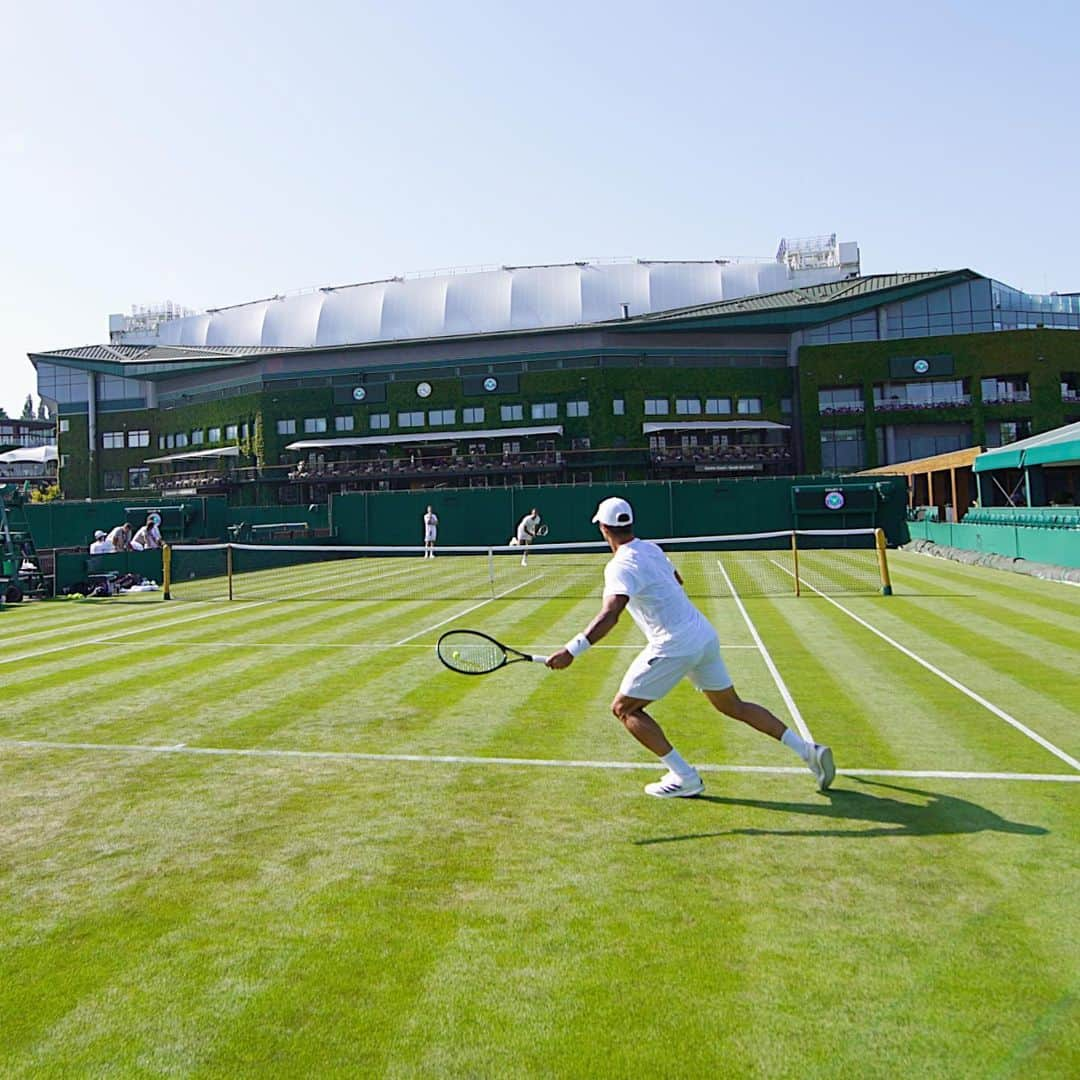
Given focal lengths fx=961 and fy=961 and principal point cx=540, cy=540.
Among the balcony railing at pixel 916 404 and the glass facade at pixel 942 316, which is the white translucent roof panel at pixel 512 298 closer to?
the glass facade at pixel 942 316

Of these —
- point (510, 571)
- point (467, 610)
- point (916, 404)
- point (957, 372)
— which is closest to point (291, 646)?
point (467, 610)

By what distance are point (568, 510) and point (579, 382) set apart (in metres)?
31.4

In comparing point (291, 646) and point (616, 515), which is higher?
point (616, 515)

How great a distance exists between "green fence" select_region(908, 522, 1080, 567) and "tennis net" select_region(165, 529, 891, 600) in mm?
2674

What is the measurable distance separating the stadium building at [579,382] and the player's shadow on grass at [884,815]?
65.7 meters

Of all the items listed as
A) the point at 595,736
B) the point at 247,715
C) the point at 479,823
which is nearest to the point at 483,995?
the point at 479,823

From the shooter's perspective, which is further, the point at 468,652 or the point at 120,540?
the point at 120,540

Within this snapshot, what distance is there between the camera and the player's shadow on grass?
6180mm

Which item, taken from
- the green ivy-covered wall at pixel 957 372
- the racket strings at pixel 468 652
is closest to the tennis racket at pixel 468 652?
the racket strings at pixel 468 652

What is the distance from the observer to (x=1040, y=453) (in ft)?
104

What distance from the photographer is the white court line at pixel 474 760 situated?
24.3 feet

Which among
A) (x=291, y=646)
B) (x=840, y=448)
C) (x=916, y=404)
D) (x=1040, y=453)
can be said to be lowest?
(x=291, y=646)

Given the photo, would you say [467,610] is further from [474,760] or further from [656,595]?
[656,595]

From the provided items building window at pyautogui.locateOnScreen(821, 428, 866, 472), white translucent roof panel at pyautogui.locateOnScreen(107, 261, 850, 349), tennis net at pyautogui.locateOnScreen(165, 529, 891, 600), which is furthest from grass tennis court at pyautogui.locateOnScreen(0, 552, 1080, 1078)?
white translucent roof panel at pyautogui.locateOnScreen(107, 261, 850, 349)
